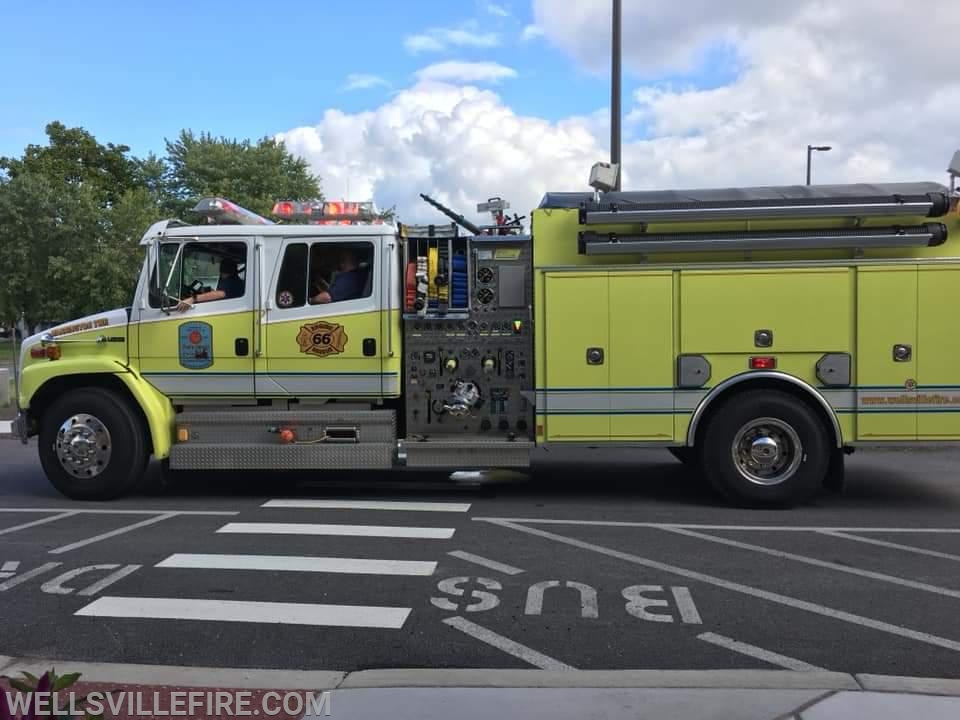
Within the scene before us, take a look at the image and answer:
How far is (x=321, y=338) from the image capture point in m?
7.91

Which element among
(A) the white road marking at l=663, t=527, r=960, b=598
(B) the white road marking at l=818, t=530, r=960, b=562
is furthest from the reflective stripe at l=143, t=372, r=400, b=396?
(B) the white road marking at l=818, t=530, r=960, b=562

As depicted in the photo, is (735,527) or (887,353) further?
(887,353)

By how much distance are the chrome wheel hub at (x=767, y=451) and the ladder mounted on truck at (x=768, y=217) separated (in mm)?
1624

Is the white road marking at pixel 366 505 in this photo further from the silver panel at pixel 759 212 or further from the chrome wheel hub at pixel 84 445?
the silver panel at pixel 759 212

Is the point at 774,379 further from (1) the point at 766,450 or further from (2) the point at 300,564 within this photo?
(2) the point at 300,564

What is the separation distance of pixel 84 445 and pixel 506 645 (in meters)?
5.22

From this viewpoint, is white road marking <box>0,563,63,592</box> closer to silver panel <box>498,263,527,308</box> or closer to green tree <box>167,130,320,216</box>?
silver panel <box>498,263,527,308</box>

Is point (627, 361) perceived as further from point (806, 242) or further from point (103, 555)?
point (103, 555)

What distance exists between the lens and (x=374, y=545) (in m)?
6.48

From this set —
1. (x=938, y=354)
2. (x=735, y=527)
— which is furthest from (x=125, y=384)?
(x=938, y=354)

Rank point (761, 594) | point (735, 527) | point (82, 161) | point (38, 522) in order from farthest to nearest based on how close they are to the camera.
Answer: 1. point (82, 161)
2. point (38, 522)
3. point (735, 527)
4. point (761, 594)

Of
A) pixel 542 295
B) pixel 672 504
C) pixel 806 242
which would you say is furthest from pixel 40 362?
pixel 806 242

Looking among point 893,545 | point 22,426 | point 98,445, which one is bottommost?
point 893,545

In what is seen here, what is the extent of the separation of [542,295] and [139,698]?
195 inches
